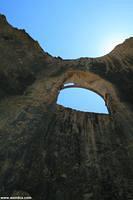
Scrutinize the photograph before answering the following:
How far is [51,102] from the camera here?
35.5 feet

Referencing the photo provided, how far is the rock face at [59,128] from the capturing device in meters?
7.46

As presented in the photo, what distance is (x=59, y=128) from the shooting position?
32.1 ft

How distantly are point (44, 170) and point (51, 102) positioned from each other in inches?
136

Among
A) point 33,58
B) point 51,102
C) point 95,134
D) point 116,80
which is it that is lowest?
point 95,134

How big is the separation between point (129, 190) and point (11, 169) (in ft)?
9.80

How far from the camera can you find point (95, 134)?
32.2 ft

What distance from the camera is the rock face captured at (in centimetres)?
746

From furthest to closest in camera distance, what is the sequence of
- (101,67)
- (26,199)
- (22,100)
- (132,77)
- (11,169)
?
(101,67)
(132,77)
(22,100)
(11,169)
(26,199)

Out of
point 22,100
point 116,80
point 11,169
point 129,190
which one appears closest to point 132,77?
point 116,80

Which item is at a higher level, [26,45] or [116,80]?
[26,45]

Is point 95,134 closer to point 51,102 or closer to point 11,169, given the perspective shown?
point 51,102

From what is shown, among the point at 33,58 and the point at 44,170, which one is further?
the point at 33,58

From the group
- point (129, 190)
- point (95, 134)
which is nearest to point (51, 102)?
point (95, 134)

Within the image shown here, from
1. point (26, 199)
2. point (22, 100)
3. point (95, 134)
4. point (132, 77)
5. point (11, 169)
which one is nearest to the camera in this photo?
point (26, 199)
